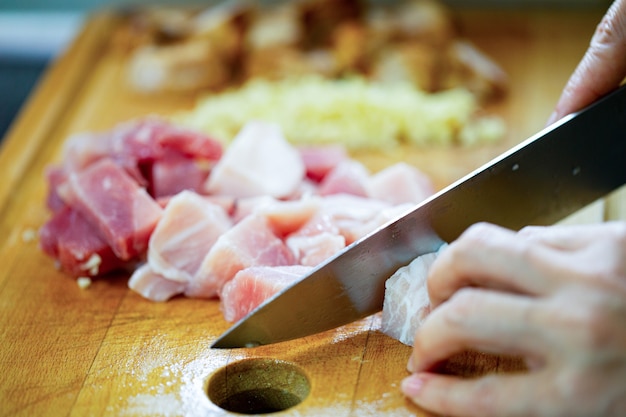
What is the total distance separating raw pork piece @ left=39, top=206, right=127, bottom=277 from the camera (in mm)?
2037

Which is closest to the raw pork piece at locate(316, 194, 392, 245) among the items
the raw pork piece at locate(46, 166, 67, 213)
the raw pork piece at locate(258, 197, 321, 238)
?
the raw pork piece at locate(258, 197, 321, 238)

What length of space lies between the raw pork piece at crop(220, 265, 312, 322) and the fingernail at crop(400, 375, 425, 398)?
1.07 feet

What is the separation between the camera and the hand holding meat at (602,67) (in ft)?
6.48

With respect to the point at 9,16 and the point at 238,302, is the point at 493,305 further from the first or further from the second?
the point at 9,16

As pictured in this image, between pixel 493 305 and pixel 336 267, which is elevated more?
pixel 493 305

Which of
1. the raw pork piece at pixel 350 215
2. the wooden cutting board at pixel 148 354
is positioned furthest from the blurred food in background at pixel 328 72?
the raw pork piece at pixel 350 215

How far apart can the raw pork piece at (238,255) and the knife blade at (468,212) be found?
233mm

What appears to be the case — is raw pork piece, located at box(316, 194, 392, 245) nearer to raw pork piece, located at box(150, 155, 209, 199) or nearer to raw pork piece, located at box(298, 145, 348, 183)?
raw pork piece, located at box(298, 145, 348, 183)

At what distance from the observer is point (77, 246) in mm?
2049

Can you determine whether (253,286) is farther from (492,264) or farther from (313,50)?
(313,50)

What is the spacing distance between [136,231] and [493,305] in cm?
93

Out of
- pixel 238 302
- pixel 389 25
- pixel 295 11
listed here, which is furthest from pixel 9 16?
pixel 238 302

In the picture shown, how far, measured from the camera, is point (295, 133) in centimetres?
274

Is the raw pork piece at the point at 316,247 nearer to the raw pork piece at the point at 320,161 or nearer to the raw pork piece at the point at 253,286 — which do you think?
the raw pork piece at the point at 253,286
